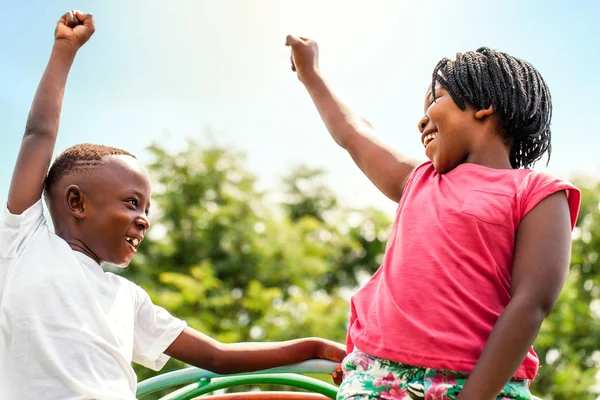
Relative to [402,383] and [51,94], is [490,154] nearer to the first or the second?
[402,383]

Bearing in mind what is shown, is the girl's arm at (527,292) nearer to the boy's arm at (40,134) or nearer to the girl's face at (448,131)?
the girl's face at (448,131)

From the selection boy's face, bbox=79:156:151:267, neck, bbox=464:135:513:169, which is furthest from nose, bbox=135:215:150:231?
neck, bbox=464:135:513:169

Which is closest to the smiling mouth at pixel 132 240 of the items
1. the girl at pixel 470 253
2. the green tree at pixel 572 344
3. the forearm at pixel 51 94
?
the forearm at pixel 51 94

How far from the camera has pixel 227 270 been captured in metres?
11.8

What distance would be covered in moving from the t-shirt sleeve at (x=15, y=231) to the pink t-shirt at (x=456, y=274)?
0.83 meters

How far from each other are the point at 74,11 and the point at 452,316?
1.32 metres

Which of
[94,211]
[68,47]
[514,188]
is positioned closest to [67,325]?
[94,211]

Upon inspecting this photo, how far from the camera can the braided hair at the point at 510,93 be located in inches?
66.1

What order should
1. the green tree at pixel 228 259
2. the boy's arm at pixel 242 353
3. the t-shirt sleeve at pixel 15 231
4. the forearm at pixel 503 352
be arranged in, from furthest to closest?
the green tree at pixel 228 259, the boy's arm at pixel 242 353, the t-shirt sleeve at pixel 15 231, the forearm at pixel 503 352

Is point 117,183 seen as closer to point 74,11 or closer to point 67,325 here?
point 67,325

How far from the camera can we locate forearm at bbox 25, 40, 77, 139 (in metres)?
1.80

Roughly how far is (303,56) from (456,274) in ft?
3.32

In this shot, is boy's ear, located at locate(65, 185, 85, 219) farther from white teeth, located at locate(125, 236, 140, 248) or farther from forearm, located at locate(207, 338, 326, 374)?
forearm, located at locate(207, 338, 326, 374)

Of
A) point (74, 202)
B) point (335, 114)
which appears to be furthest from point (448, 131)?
point (74, 202)
